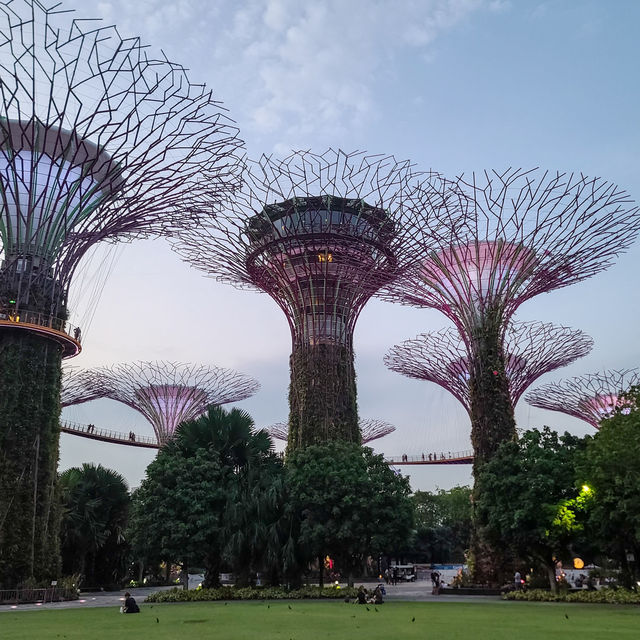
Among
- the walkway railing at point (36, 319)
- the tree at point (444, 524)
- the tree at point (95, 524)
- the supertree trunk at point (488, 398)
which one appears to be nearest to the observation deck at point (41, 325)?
the walkway railing at point (36, 319)

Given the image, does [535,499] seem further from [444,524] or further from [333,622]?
[444,524]

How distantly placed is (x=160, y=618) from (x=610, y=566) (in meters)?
33.2

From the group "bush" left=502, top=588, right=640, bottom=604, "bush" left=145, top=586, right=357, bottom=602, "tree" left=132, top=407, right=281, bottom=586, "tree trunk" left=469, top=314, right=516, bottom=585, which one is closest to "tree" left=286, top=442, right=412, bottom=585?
"bush" left=145, top=586, right=357, bottom=602

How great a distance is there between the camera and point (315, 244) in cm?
3694

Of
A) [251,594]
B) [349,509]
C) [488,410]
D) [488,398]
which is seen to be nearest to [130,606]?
[251,594]

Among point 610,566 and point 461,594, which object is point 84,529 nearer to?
point 461,594

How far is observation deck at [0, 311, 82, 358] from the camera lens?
27.0 metres

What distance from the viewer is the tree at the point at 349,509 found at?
24469 millimetres

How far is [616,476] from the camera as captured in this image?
19.5 metres

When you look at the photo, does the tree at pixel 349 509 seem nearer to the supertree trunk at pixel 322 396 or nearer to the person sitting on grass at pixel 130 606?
the person sitting on grass at pixel 130 606

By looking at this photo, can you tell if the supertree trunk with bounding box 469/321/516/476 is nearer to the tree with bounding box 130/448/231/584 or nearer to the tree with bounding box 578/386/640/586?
the tree with bounding box 578/386/640/586

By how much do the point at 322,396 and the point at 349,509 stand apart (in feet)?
37.9

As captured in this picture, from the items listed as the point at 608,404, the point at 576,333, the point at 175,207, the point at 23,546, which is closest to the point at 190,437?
the point at 23,546

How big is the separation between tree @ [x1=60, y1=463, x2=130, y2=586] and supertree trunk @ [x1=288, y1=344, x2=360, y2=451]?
39.7 feet
